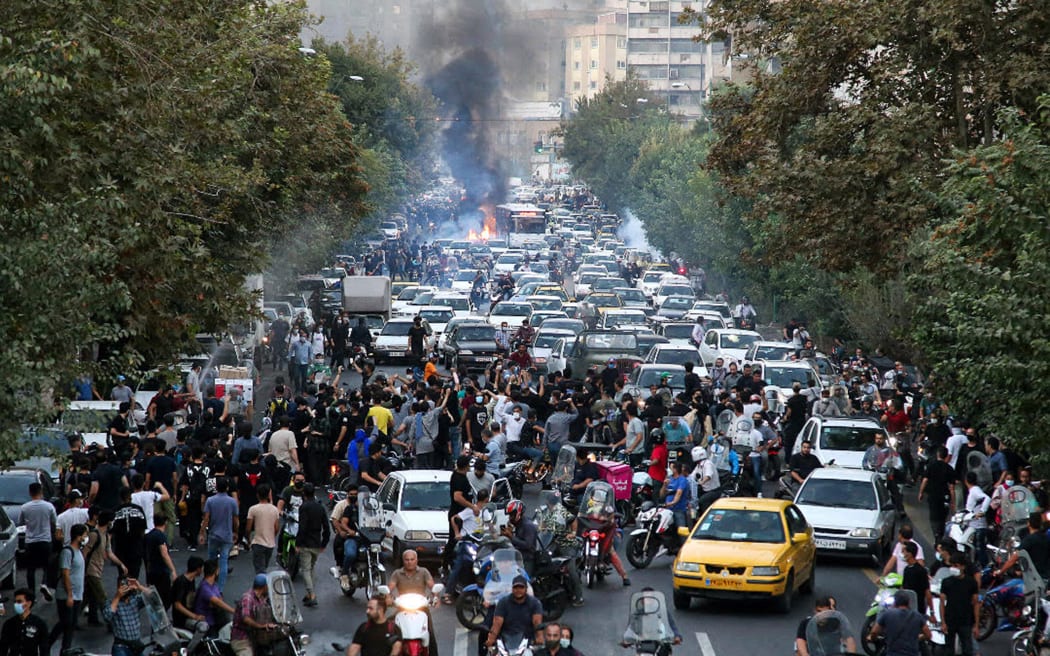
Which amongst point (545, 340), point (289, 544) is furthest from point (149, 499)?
point (545, 340)

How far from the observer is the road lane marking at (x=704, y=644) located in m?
17.1

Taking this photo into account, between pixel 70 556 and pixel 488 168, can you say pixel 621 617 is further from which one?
pixel 488 168

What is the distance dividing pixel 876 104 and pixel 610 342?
1027 cm

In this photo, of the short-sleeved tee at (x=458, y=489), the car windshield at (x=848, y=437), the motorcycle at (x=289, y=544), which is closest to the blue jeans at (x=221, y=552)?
the motorcycle at (x=289, y=544)

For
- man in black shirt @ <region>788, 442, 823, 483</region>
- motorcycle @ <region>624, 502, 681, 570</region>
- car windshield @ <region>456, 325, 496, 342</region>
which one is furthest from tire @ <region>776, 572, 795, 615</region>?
car windshield @ <region>456, 325, 496, 342</region>

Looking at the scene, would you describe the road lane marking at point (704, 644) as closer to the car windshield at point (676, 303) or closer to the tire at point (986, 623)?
the tire at point (986, 623)

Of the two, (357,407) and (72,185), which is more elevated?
(72,185)

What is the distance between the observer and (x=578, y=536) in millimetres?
19766

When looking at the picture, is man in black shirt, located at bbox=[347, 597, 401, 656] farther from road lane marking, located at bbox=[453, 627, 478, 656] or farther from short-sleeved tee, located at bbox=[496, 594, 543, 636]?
road lane marking, located at bbox=[453, 627, 478, 656]

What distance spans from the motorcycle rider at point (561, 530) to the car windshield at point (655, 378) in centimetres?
1421

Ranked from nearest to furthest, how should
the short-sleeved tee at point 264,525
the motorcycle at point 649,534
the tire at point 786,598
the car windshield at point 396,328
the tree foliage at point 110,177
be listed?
the tree foliage at point 110,177
the short-sleeved tee at point 264,525
the tire at point 786,598
the motorcycle at point 649,534
the car windshield at point 396,328

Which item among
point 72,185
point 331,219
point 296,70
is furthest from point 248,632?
point 331,219

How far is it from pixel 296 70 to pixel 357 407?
33.2ft

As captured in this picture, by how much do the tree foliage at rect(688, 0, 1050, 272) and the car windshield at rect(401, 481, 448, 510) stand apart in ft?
35.3
